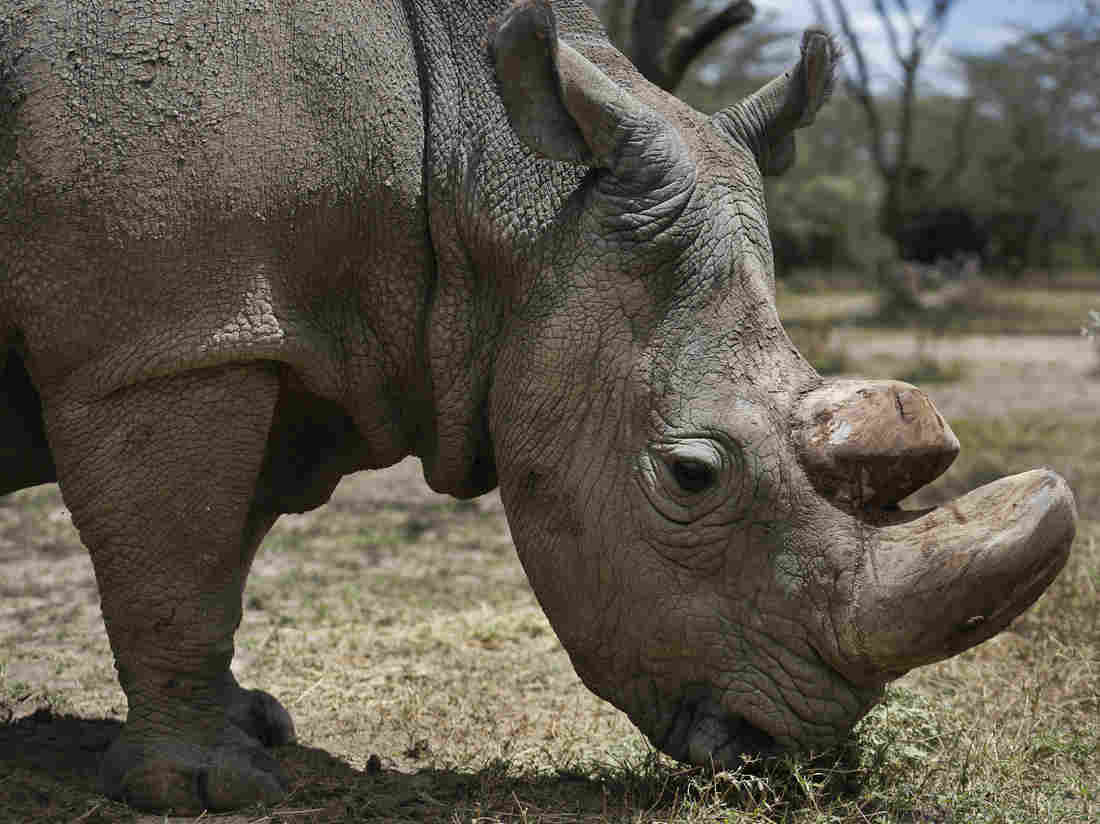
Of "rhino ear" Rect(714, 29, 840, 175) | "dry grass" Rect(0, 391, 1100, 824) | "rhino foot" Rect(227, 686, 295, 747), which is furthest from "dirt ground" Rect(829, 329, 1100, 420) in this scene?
"rhino foot" Rect(227, 686, 295, 747)

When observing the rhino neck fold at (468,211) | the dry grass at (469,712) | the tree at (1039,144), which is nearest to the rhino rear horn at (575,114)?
the rhino neck fold at (468,211)

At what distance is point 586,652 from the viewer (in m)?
3.40

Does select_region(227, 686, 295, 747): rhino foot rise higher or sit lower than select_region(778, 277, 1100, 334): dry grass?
lower

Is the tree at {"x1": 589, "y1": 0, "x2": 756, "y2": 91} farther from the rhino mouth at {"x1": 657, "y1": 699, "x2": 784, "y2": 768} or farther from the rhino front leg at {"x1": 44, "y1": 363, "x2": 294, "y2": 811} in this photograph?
the rhino mouth at {"x1": 657, "y1": 699, "x2": 784, "y2": 768}

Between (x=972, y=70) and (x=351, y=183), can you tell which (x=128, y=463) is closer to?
(x=351, y=183)

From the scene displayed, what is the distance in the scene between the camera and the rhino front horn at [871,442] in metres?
3.04

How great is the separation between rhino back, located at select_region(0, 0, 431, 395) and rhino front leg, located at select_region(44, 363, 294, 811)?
3.8 inches

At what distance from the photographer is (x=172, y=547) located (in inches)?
133

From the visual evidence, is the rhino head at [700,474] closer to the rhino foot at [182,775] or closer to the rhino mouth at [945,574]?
the rhino mouth at [945,574]

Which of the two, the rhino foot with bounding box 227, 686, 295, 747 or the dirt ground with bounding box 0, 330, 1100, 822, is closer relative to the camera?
the dirt ground with bounding box 0, 330, 1100, 822

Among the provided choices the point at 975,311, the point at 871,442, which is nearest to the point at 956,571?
the point at 871,442

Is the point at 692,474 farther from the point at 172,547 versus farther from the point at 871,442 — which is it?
the point at 172,547

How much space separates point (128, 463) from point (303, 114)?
0.91 m

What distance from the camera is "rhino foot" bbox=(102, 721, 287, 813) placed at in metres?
3.44
